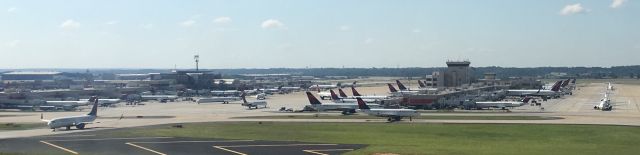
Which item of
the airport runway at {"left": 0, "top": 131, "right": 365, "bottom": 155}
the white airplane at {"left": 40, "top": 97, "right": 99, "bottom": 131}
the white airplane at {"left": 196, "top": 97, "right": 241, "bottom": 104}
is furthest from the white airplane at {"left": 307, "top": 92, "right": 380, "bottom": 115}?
the airport runway at {"left": 0, "top": 131, "right": 365, "bottom": 155}

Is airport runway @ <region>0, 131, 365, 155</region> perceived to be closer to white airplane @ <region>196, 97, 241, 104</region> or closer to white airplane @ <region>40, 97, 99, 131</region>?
white airplane @ <region>40, 97, 99, 131</region>

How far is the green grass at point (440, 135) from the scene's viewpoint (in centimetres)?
6166

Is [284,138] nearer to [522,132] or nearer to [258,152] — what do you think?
[258,152]

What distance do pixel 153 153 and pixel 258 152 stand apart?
8.85 m

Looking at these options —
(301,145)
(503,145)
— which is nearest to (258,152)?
(301,145)

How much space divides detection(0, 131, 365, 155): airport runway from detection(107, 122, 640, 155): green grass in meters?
3.66

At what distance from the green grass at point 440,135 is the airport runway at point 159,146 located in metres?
3.66

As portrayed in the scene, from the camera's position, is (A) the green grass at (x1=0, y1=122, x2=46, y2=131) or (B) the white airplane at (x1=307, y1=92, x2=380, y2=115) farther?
(B) the white airplane at (x1=307, y1=92, x2=380, y2=115)

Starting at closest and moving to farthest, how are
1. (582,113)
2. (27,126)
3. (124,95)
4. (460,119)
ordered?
(27,126), (460,119), (582,113), (124,95)

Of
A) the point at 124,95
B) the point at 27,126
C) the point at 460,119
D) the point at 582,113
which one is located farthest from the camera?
the point at 124,95

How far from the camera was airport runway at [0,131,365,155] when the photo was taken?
6053cm

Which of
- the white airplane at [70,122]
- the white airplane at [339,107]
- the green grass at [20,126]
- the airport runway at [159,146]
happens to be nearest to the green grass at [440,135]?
the airport runway at [159,146]

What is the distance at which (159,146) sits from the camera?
64.6 m

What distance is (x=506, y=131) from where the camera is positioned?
260 ft
